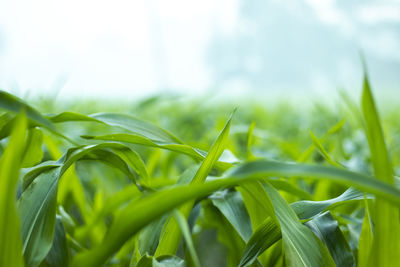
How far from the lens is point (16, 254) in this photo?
0.18 metres

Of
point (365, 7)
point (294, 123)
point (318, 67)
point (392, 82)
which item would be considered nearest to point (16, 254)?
point (294, 123)

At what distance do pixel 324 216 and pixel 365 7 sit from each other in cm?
563

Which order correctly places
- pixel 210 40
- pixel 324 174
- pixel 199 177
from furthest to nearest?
pixel 210 40
pixel 199 177
pixel 324 174

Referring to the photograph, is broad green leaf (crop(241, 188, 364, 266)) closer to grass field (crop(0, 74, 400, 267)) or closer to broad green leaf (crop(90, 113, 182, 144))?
grass field (crop(0, 74, 400, 267))

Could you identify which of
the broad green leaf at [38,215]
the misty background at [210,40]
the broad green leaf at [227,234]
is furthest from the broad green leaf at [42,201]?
the misty background at [210,40]

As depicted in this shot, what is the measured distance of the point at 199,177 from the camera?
25 centimetres

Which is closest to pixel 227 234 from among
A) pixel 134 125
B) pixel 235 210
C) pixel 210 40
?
pixel 235 210

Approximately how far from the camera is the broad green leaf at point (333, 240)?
0.27 metres

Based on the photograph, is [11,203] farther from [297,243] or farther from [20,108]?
[297,243]

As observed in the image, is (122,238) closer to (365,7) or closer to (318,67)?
A: (365,7)

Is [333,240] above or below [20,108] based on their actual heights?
below

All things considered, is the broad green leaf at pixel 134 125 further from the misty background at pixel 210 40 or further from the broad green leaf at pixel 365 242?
the misty background at pixel 210 40

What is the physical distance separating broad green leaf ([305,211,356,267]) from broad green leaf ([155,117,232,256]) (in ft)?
0.30

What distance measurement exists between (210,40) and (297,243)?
759 centimetres
